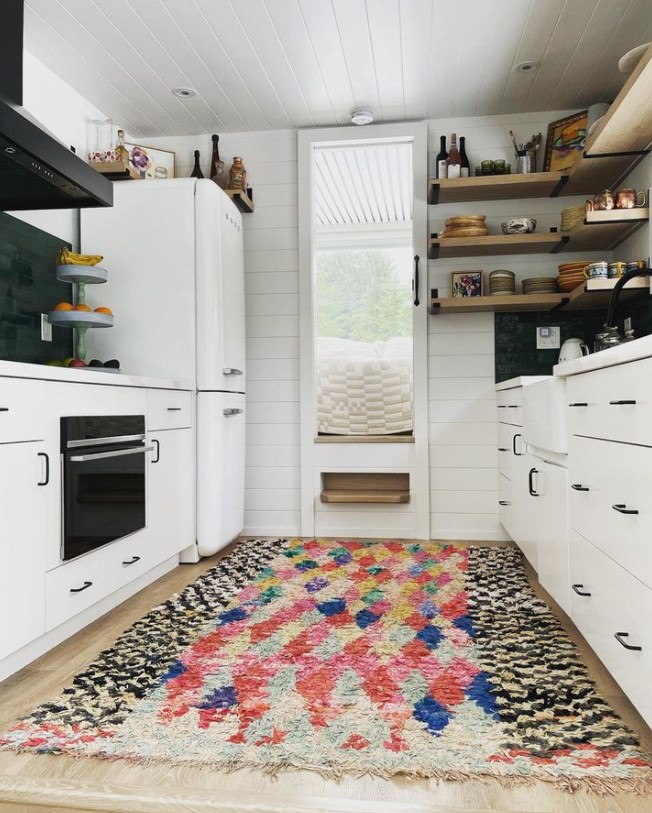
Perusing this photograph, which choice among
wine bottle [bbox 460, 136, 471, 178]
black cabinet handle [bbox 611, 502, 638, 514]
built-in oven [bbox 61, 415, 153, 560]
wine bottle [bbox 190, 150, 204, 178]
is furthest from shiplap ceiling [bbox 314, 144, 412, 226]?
black cabinet handle [bbox 611, 502, 638, 514]

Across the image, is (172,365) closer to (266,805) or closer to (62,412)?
(62,412)

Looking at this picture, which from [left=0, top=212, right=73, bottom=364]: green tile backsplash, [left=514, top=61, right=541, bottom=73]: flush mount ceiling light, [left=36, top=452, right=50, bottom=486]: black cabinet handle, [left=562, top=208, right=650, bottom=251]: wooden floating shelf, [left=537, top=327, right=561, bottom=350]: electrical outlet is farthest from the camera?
[left=537, top=327, right=561, bottom=350]: electrical outlet

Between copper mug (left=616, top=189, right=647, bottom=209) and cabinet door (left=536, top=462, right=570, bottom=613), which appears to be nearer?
cabinet door (left=536, top=462, right=570, bottom=613)

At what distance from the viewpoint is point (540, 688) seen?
182cm

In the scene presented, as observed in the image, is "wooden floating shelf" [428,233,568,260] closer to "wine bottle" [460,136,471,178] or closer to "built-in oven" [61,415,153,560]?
"wine bottle" [460,136,471,178]

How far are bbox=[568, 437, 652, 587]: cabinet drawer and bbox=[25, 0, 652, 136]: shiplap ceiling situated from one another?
1.97 meters

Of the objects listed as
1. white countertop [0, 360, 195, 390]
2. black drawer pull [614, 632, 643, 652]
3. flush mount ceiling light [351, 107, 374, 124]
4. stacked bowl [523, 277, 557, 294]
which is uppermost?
flush mount ceiling light [351, 107, 374, 124]

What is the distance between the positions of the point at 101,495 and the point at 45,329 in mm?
1103

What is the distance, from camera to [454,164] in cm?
381

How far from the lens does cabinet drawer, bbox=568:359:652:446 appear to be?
1.43 meters

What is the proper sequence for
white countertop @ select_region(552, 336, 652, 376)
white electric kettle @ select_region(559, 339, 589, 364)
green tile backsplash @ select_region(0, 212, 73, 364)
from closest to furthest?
white countertop @ select_region(552, 336, 652, 376)
green tile backsplash @ select_region(0, 212, 73, 364)
white electric kettle @ select_region(559, 339, 589, 364)

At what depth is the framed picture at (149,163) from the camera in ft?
12.4

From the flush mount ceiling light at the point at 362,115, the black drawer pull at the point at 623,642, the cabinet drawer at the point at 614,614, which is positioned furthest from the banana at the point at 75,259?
the black drawer pull at the point at 623,642

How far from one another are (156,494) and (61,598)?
0.84 meters
